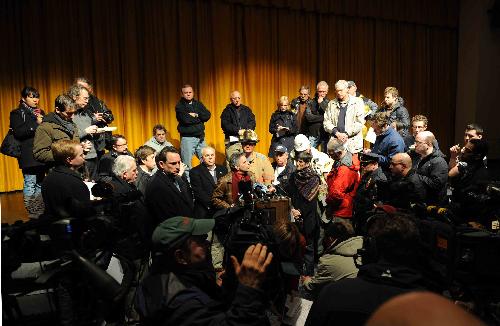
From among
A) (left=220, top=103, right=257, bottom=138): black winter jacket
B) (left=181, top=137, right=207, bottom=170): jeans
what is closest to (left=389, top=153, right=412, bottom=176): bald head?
(left=220, top=103, right=257, bottom=138): black winter jacket

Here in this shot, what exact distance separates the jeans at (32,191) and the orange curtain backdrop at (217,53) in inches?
108

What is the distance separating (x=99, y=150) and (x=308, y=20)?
6.10 meters

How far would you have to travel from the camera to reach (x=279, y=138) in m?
7.55

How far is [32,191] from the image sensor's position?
5.13m

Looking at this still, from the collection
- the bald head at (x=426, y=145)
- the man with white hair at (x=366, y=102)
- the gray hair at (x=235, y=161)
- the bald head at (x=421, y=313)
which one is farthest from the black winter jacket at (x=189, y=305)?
the man with white hair at (x=366, y=102)

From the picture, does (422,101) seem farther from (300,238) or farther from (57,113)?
(300,238)

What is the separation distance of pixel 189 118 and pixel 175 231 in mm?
5545

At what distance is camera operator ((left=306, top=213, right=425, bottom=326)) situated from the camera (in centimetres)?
169

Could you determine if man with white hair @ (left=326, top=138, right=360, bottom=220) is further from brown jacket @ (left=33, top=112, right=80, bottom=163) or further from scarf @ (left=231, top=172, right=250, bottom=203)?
brown jacket @ (left=33, top=112, right=80, bottom=163)

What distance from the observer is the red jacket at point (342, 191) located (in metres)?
4.25

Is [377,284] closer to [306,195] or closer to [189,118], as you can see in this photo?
[306,195]

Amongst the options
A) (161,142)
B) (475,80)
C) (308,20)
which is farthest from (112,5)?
(475,80)

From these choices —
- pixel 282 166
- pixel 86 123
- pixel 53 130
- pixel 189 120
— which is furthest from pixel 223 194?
pixel 189 120

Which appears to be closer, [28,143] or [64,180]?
[64,180]
